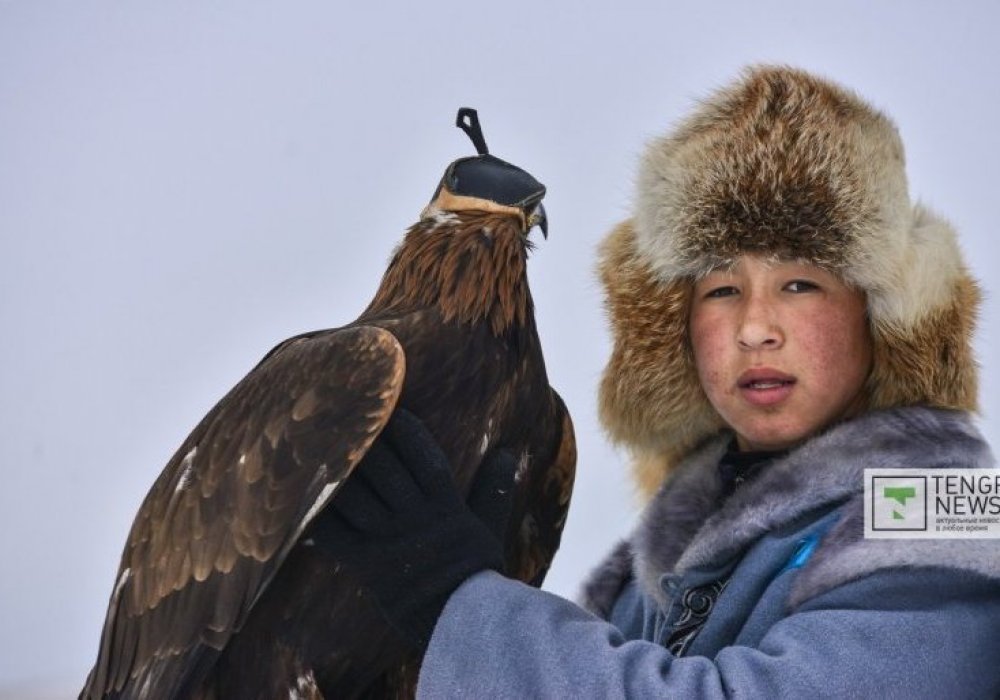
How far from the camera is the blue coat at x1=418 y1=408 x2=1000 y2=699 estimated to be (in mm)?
1714

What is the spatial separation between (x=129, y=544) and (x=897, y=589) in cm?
149

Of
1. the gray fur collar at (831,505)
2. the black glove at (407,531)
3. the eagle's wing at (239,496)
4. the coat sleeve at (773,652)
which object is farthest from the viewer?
the eagle's wing at (239,496)

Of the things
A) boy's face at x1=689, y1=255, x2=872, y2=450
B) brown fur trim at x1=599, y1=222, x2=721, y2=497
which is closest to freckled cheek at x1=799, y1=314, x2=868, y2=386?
boy's face at x1=689, y1=255, x2=872, y2=450

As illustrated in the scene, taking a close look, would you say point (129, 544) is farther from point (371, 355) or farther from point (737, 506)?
point (737, 506)

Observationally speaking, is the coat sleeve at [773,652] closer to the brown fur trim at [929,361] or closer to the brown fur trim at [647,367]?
the brown fur trim at [929,361]

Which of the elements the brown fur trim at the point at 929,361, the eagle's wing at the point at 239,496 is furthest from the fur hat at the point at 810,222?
the eagle's wing at the point at 239,496

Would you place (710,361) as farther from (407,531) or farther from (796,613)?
(407,531)

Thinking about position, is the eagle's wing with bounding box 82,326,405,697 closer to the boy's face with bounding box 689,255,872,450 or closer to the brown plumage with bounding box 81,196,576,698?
the brown plumage with bounding box 81,196,576,698

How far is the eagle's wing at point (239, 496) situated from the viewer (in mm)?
2068

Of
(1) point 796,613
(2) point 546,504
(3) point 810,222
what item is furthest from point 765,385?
(2) point 546,504

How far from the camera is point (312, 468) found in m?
2.06

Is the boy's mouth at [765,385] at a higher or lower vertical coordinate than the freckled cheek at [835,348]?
lower

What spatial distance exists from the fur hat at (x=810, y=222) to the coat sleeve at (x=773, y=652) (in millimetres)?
450

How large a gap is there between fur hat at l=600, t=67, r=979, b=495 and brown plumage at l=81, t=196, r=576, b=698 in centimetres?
30
